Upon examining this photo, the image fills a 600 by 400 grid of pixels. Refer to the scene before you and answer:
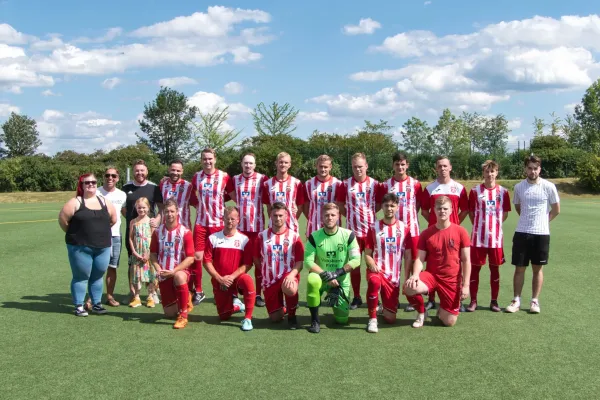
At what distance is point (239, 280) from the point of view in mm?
5566

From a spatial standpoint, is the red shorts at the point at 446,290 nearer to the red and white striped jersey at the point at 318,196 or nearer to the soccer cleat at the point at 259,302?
the red and white striped jersey at the point at 318,196

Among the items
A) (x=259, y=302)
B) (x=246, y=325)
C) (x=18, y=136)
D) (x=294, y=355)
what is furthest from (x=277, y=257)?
(x=18, y=136)

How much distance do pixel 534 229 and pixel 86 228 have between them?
5.05 meters

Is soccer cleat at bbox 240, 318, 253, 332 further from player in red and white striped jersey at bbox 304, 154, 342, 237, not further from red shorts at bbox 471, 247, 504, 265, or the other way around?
red shorts at bbox 471, 247, 504, 265

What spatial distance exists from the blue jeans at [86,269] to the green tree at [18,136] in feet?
248

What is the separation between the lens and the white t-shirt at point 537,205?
19.6 feet

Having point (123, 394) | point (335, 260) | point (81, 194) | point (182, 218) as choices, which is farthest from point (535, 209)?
point (81, 194)

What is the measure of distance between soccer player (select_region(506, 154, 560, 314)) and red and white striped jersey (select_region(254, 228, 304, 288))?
8.20ft

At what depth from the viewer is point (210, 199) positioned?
21.9 ft

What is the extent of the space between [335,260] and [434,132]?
4851cm

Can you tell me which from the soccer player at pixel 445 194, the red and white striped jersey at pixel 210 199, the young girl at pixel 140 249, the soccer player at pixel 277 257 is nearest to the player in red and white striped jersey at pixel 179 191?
the red and white striped jersey at pixel 210 199

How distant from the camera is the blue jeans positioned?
232 inches

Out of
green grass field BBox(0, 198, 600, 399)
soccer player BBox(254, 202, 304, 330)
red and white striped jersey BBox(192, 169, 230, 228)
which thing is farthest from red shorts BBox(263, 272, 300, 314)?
red and white striped jersey BBox(192, 169, 230, 228)

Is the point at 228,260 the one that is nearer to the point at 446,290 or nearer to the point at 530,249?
the point at 446,290
